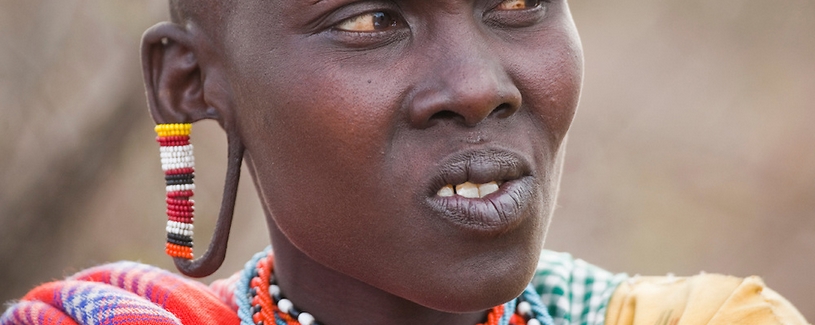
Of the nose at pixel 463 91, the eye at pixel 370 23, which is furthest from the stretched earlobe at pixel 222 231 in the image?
the nose at pixel 463 91

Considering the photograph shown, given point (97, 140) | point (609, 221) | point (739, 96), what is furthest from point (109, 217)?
point (739, 96)

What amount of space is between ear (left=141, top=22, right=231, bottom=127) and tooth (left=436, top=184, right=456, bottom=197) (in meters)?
0.61

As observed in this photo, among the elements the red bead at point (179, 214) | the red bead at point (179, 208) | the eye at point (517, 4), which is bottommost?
the red bead at point (179, 214)

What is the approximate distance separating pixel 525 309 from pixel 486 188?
1.88ft

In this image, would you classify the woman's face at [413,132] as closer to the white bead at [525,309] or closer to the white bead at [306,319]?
the white bead at [306,319]

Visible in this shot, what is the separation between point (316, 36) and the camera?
1.99 m

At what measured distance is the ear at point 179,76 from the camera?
224 centimetres

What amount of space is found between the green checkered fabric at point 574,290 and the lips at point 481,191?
0.59m

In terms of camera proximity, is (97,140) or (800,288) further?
(800,288)

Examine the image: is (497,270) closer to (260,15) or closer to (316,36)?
(316,36)

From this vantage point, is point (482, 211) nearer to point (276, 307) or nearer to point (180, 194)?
point (276, 307)

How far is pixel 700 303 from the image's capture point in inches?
90.5

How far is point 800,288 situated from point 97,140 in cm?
437

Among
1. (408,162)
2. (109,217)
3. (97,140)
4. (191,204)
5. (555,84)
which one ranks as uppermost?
(555,84)
